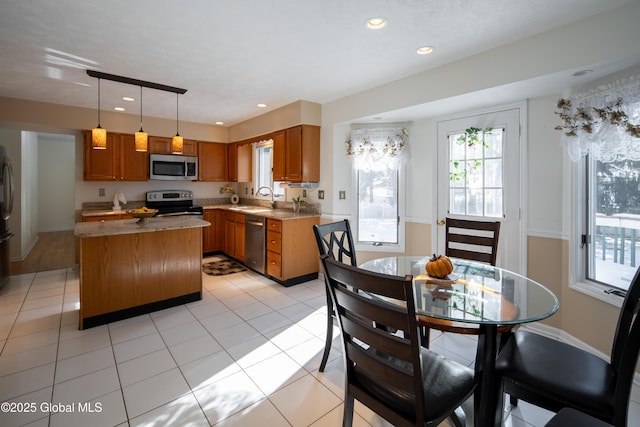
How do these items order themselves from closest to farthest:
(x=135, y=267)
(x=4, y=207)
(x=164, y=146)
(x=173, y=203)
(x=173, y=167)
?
(x=135, y=267) < (x=4, y=207) < (x=164, y=146) < (x=173, y=167) < (x=173, y=203)

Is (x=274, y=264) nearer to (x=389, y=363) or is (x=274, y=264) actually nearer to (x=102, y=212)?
(x=102, y=212)

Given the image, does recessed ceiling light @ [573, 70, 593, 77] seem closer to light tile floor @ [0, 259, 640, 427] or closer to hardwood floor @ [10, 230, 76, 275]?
light tile floor @ [0, 259, 640, 427]

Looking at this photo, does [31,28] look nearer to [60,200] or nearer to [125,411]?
[125,411]

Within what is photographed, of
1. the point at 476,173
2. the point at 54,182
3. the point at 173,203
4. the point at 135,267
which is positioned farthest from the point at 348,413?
the point at 54,182

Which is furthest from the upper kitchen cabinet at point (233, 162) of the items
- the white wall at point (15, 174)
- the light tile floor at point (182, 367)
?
the white wall at point (15, 174)

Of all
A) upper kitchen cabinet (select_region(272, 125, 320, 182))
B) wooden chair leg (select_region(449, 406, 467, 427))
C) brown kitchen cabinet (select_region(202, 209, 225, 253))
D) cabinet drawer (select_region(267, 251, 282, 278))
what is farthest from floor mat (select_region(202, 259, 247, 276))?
wooden chair leg (select_region(449, 406, 467, 427))

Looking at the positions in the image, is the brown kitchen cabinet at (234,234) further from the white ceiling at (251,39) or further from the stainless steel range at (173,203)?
the white ceiling at (251,39)

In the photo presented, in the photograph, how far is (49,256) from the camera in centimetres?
553

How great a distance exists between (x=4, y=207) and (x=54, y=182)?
5227 millimetres

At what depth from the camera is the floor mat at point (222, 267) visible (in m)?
4.77

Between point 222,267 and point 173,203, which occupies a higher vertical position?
point 173,203

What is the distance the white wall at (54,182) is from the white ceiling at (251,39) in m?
5.22

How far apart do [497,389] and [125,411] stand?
2068 millimetres

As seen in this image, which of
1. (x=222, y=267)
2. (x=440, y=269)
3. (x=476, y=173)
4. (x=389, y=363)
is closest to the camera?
(x=389, y=363)
